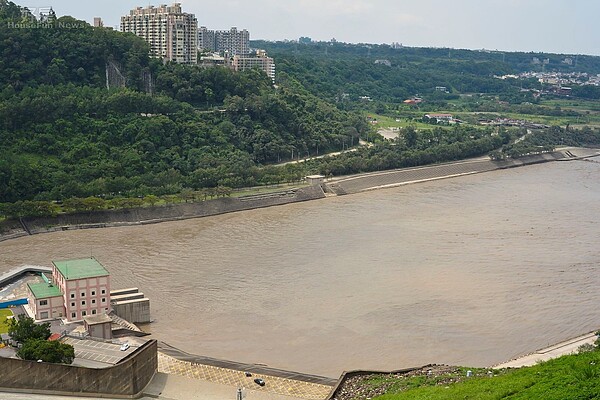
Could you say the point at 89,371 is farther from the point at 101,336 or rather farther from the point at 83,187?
the point at 83,187

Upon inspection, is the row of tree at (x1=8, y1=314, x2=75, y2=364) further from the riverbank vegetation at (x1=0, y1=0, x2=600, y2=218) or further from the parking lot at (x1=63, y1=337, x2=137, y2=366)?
the riverbank vegetation at (x1=0, y1=0, x2=600, y2=218)

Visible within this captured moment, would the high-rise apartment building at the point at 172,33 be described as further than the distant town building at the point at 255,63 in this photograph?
No

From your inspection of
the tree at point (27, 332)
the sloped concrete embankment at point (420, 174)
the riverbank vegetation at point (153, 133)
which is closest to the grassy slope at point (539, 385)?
the tree at point (27, 332)

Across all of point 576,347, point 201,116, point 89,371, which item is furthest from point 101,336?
point 201,116

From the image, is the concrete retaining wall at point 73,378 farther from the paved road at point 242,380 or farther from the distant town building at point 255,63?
the distant town building at point 255,63

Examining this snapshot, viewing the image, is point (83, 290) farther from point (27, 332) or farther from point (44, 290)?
point (27, 332)
